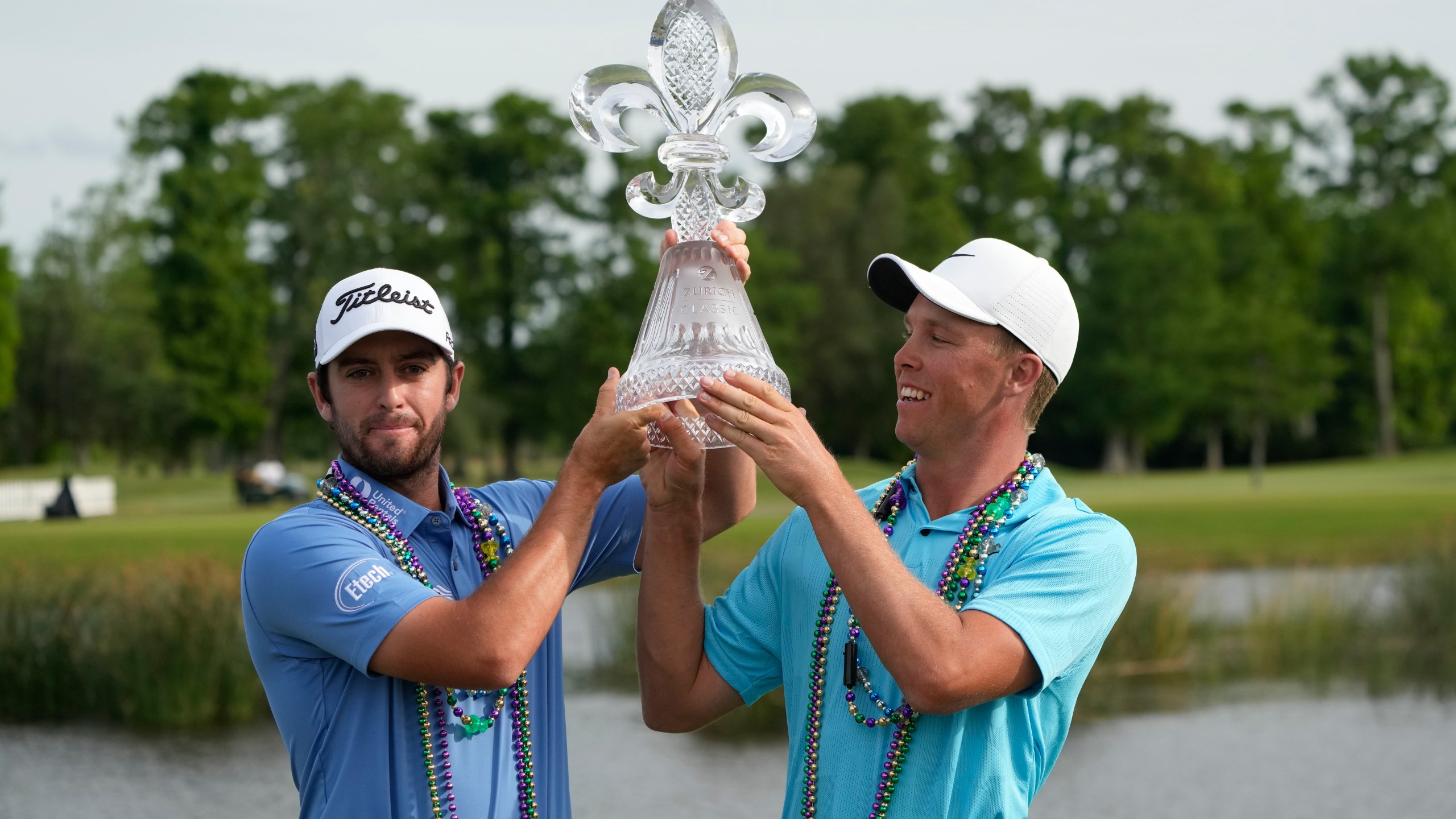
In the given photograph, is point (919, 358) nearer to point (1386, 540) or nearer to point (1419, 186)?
point (1386, 540)

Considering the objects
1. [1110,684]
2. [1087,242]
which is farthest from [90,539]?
[1087,242]

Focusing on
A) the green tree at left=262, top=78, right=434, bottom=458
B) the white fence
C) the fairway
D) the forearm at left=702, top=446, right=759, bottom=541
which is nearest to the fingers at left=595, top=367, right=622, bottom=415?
the forearm at left=702, top=446, right=759, bottom=541

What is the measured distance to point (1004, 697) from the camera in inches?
110

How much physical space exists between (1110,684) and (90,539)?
62.0ft

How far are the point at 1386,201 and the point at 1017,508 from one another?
70974mm

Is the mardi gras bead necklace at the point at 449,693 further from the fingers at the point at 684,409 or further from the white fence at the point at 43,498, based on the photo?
the white fence at the point at 43,498

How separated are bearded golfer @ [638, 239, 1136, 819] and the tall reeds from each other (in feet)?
32.7

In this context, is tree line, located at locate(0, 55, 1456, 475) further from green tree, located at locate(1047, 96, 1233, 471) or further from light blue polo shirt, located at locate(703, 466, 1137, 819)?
light blue polo shirt, located at locate(703, 466, 1137, 819)

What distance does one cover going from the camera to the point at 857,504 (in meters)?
2.71

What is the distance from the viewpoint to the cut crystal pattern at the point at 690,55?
3.16 m

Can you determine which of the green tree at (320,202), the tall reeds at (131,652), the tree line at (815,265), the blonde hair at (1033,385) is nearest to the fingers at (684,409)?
the blonde hair at (1033,385)

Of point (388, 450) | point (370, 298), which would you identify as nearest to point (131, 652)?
point (388, 450)

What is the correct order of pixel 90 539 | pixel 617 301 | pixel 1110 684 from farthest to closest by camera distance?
pixel 617 301, pixel 90 539, pixel 1110 684

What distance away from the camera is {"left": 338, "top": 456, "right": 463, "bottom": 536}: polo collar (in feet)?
10.3
